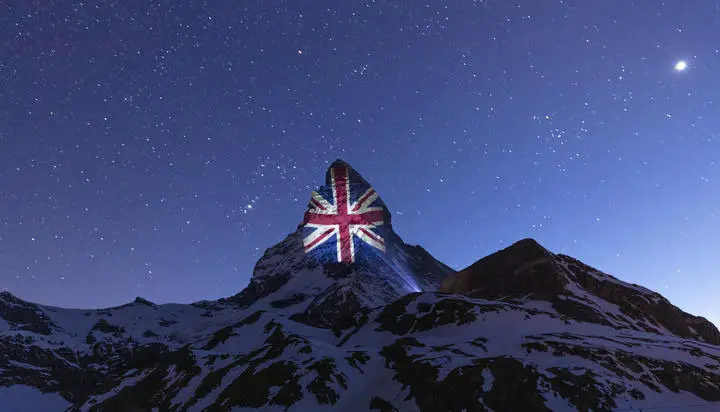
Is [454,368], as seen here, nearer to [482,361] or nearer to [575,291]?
[482,361]

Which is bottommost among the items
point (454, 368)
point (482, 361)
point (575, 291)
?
point (454, 368)

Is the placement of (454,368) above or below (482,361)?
below

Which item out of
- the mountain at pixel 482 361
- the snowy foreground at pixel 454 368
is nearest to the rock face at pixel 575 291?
the mountain at pixel 482 361

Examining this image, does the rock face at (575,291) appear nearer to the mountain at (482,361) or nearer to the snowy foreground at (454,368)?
the mountain at (482,361)

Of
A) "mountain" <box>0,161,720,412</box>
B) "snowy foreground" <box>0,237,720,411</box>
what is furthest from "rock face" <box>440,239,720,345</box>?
"snowy foreground" <box>0,237,720,411</box>

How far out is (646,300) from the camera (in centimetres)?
13812

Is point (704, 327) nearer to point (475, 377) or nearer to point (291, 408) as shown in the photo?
point (475, 377)

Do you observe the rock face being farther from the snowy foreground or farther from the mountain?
the snowy foreground

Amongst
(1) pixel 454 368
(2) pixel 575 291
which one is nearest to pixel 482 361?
(1) pixel 454 368

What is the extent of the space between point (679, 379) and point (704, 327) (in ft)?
256

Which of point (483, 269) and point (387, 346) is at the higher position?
point (483, 269)

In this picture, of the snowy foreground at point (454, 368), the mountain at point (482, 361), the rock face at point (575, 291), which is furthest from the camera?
the rock face at point (575, 291)

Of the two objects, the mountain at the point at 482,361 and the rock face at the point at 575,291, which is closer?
the mountain at the point at 482,361

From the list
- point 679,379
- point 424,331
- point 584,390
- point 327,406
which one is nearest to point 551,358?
point 584,390
